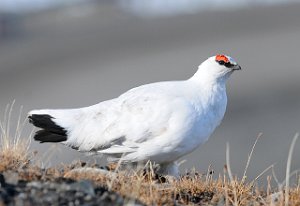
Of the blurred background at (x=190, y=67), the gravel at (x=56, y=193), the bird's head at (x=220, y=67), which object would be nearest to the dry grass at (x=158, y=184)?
the gravel at (x=56, y=193)

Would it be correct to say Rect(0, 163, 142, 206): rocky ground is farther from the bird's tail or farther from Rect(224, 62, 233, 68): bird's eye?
Rect(224, 62, 233, 68): bird's eye

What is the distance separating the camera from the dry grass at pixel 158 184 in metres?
5.25

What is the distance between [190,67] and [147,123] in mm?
15920

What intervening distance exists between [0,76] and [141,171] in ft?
69.8

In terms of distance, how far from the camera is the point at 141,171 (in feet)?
19.6

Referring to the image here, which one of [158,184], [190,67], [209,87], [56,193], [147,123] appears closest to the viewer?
[56,193]

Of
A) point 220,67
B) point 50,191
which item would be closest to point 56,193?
point 50,191

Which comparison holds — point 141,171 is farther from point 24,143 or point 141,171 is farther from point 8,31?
point 8,31

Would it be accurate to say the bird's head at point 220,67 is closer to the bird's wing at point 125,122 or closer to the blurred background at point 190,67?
the bird's wing at point 125,122

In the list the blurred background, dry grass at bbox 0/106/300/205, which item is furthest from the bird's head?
the blurred background

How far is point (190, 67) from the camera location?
875 inches

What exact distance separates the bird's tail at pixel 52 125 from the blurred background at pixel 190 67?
5.20 metres

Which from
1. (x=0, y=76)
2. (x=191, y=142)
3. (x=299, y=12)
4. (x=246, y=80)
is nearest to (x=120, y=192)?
(x=191, y=142)

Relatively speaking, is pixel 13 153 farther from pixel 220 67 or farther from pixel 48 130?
pixel 220 67
